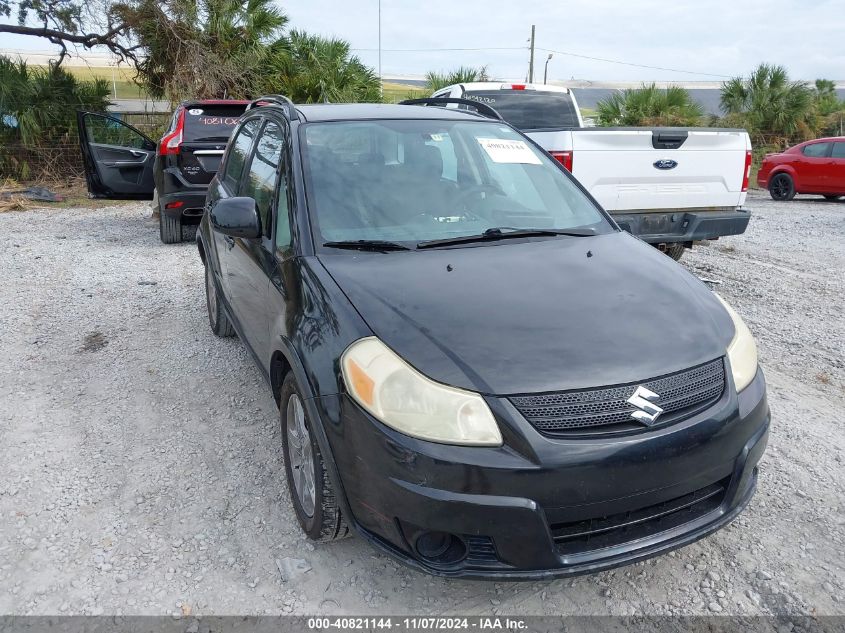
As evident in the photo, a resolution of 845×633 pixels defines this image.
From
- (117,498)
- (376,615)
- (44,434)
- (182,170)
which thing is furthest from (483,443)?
(182,170)

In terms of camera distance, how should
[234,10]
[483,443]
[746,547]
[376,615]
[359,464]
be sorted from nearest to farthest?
[483,443], [359,464], [376,615], [746,547], [234,10]

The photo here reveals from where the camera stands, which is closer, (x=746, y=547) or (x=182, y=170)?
(x=746, y=547)

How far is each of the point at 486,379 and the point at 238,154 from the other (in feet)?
9.60

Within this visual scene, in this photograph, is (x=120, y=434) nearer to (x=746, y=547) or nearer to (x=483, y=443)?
(x=483, y=443)

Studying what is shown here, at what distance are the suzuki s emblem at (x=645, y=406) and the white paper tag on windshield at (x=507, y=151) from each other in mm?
1840

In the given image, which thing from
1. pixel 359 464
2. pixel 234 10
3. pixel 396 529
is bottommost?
pixel 396 529

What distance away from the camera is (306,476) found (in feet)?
9.10

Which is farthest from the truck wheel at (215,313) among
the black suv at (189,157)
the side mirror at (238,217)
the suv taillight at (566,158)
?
the black suv at (189,157)

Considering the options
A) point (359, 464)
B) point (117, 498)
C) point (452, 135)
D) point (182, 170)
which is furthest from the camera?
point (182, 170)

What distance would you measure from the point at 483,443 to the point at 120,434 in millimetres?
2481

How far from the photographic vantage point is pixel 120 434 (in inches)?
147

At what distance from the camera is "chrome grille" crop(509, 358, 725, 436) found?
2123 millimetres

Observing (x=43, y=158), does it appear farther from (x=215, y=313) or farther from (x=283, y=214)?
(x=283, y=214)

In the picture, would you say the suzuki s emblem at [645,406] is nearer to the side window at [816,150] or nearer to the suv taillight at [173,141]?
the suv taillight at [173,141]
